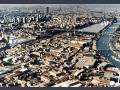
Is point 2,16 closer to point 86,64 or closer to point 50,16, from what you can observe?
point 50,16

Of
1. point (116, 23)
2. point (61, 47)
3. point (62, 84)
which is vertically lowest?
point (62, 84)

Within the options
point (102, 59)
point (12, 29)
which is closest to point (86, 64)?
point (102, 59)

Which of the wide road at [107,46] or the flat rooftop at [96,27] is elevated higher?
the flat rooftop at [96,27]

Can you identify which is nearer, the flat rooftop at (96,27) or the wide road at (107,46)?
the wide road at (107,46)

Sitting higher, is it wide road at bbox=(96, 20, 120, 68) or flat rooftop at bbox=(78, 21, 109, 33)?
flat rooftop at bbox=(78, 21, 109, 33)

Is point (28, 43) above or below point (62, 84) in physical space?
above

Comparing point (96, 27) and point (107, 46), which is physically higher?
point (96, 27)

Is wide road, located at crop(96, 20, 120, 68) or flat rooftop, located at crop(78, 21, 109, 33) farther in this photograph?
flat rooftop, located at crop(78, 21, 109, 33)

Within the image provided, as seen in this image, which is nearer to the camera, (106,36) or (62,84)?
(62,84)
